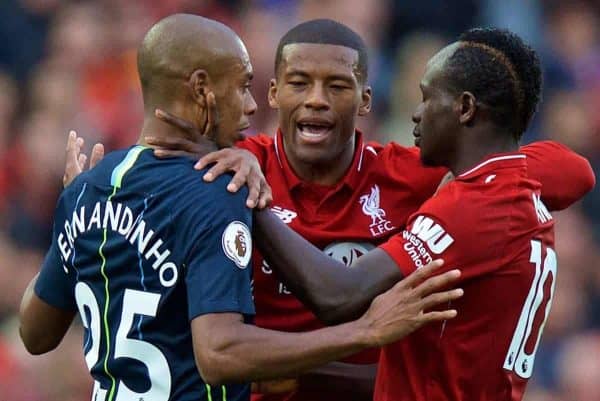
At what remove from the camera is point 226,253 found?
473 centimetres

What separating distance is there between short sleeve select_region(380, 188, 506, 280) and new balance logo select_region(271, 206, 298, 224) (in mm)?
765

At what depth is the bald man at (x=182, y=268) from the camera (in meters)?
4.70

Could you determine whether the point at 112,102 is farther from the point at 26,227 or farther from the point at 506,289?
the point at 506,289

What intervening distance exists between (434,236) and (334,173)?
39.0 inches

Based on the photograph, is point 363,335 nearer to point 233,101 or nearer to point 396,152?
point 233,101

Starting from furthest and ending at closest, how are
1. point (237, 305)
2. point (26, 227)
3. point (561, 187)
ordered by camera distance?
point (26, 227) → point (561, 187) → point (237, 305)

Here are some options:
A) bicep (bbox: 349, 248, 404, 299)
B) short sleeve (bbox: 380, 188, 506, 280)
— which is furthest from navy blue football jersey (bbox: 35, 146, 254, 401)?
short sleeve (bbox: 380, 188, 506, 280)

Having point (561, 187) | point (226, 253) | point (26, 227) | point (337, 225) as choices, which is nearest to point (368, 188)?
point (337, 225)

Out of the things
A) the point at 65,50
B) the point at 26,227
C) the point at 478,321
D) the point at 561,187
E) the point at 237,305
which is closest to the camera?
the point at 237,305

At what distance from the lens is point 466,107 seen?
5352mm

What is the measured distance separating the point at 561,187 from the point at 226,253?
5.46 ft

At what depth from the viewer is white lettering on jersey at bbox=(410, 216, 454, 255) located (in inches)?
201

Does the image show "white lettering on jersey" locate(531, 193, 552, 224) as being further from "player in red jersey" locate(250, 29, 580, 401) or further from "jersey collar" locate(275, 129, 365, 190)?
"jersey collar" locate(275, 129, 365, 190)

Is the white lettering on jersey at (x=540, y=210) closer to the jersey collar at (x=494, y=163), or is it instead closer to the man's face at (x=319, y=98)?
the jersey collar at (x=494, y=163)
